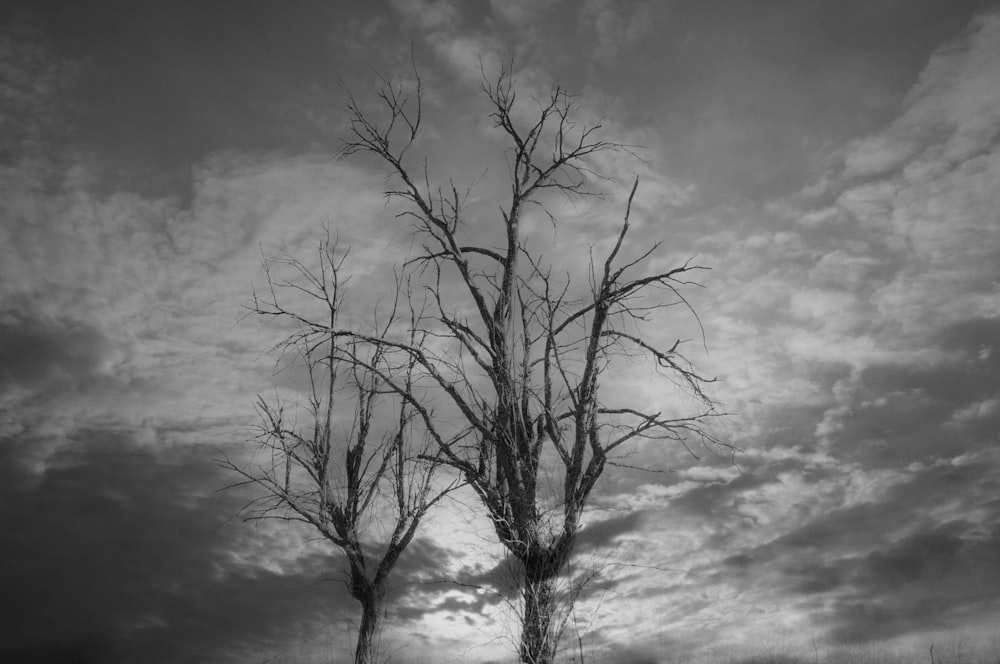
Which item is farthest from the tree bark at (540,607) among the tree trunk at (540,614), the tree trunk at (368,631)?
the tree trunk at (368,631)

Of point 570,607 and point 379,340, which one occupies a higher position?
point 379,340

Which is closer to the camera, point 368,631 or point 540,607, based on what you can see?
point 540,607

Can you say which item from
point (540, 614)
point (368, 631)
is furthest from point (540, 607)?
point (368, 631)

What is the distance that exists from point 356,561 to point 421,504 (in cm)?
158

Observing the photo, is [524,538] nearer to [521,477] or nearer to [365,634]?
[521,477]

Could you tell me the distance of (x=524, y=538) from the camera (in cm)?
798

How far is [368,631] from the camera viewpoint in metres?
12.0

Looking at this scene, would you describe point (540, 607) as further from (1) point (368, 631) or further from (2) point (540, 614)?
(1) point (368, 631)

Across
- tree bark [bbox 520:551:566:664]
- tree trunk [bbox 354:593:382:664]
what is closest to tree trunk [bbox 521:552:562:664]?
tree bark [bbox 520:551:566:664]

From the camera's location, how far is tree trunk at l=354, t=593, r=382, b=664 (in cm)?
1166

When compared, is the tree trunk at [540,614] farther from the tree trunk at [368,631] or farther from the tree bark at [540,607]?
the tree trunk at [368,631]

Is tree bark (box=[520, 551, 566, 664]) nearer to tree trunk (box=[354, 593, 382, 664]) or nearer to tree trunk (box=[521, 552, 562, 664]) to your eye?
tree trunk (box=[521, 552, 562, 664])

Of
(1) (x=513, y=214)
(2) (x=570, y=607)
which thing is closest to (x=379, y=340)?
(1) (x=513, y=214)

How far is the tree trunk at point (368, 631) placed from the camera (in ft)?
38.3
